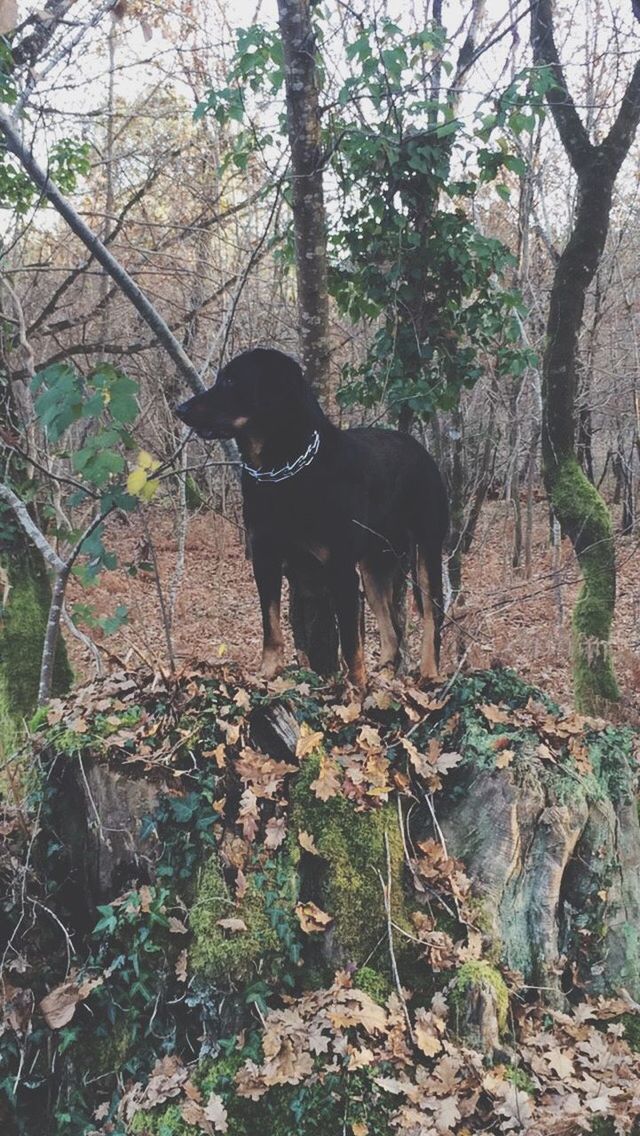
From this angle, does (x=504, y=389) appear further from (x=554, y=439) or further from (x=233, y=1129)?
(x=233, y=1129)

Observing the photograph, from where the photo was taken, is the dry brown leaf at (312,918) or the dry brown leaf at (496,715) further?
the dry brown leaf at (496,715)

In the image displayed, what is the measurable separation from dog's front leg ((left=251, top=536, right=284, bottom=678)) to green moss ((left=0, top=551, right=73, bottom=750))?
162 inches

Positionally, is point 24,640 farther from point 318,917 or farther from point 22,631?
point 318,917

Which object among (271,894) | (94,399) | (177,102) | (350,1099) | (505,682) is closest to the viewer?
(350,1099)

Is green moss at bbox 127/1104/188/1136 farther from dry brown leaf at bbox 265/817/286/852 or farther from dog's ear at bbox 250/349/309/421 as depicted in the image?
dog's ear at bbox 250/349/309/421

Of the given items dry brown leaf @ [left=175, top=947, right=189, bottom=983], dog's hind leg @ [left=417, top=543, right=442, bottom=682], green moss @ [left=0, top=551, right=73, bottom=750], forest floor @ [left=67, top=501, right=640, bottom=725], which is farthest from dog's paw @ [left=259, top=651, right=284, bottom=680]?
green moss @ [left=0, top=551, right=73, bottom=750]

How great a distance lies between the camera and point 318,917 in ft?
11.6

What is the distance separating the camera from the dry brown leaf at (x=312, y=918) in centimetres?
352

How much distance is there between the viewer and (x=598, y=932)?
378 cm

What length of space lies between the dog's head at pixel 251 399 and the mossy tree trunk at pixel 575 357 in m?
4.59

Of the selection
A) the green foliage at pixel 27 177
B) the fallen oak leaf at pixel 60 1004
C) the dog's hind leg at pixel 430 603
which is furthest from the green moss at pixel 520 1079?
the green foliage at pixel 27 177

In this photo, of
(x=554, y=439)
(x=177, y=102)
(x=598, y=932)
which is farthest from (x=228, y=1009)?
(x=177, y=102)

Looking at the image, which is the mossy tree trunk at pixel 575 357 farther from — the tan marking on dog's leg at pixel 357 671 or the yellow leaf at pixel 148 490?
the yellow leaf at pixel 148 490

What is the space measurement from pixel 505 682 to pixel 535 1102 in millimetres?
1896
